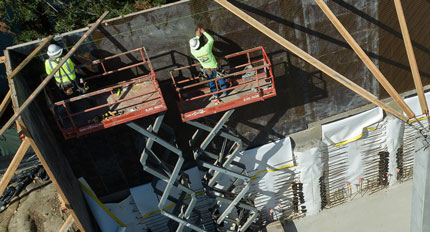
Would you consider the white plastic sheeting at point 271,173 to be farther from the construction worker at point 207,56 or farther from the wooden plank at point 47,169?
the wooden plank at point 47,169

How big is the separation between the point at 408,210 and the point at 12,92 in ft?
51.1

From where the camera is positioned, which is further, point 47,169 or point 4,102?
point 4,102

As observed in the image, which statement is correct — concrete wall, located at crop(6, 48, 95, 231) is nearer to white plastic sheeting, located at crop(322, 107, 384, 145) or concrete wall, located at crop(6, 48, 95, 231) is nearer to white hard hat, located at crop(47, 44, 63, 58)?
white hard hat, located at crop(47, 44, 63, 58)

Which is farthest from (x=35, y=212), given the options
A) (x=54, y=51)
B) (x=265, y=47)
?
(x=265, y=47)

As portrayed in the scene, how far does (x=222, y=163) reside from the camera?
47.0 ft

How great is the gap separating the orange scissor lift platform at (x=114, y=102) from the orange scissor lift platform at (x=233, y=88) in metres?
0.88

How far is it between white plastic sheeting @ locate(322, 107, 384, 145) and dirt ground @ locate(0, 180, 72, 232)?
1023cm

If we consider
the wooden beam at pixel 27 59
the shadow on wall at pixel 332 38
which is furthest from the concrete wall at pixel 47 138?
the shadow on wall at pixel 332 38

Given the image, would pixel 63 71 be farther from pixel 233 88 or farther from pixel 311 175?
pixel 311 175

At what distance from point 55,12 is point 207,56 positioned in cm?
680

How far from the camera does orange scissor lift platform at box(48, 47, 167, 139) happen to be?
38.2 ft

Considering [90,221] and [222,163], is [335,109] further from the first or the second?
[90,221]

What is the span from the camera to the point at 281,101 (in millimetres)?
14938

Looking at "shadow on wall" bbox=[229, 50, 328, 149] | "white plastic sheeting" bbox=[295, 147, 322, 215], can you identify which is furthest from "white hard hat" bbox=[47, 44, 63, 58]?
"white plastic sheeting" bbox=[295, 147, 322, 215]
